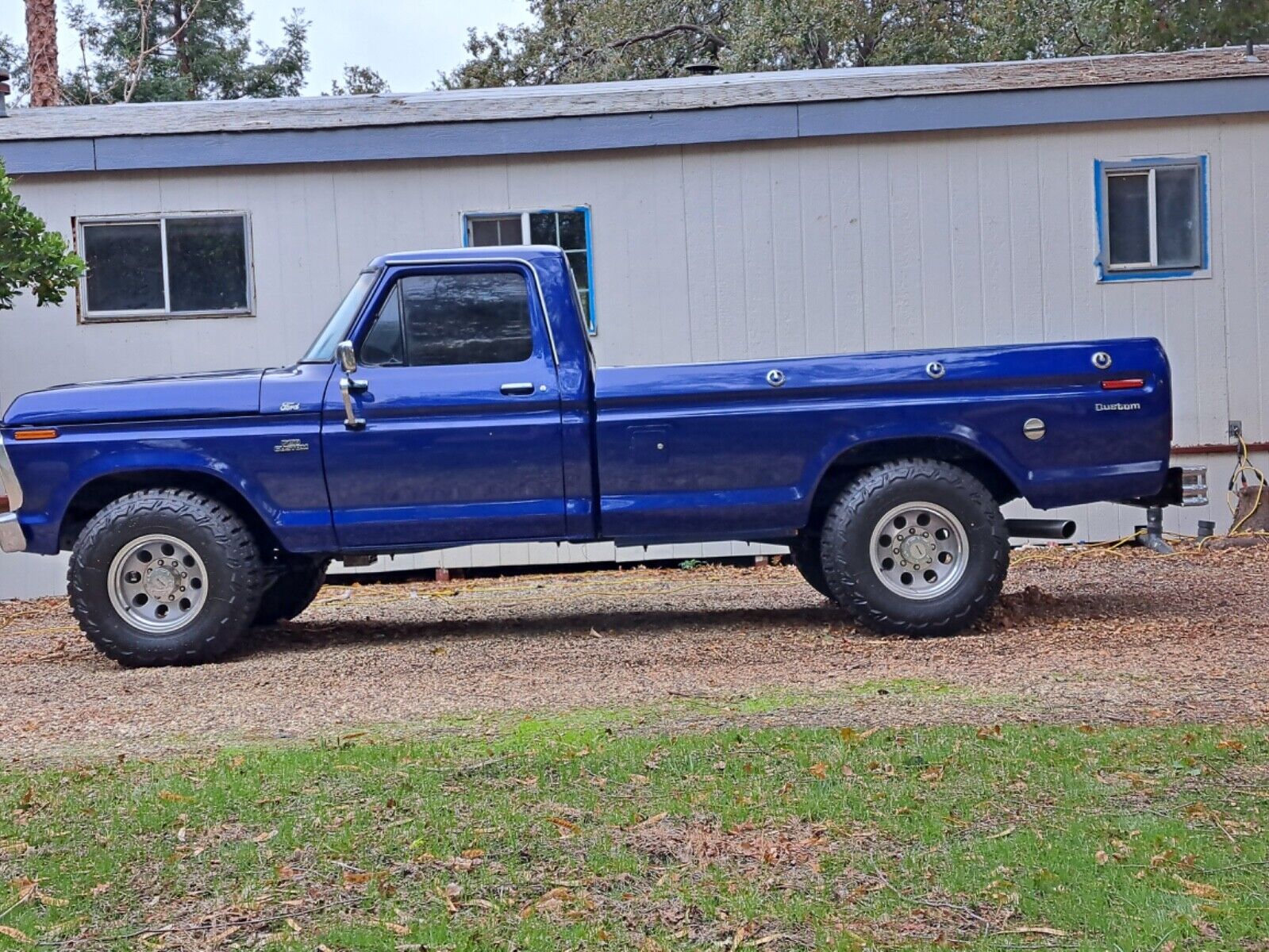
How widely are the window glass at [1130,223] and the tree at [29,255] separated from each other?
7.45 meters

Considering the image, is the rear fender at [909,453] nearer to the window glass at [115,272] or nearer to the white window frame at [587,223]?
the white window frame at [587,223]

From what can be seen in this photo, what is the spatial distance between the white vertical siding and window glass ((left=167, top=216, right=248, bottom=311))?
0.13 m

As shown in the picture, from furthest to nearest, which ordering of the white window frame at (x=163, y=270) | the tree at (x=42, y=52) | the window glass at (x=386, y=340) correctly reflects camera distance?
the tree at (x=42, y=52) → the white window frame at (x=163, y=270) → the window glass at (x=386, y=340)

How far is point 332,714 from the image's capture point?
5.90 meters

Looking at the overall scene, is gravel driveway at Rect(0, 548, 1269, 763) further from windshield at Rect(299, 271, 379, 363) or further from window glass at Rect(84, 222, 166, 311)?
window glass at Rect(84, 222, 166, 311)

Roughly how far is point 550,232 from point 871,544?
4882 mm

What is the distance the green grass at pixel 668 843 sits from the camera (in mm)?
3584

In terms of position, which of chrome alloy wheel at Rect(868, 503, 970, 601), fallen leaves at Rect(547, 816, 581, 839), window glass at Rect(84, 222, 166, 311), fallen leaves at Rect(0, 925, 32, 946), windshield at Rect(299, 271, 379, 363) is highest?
window glass at Rect(84, 222, 166, 311)

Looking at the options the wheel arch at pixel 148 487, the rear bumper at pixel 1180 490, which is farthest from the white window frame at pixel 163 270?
the rear bumper at pixel 1180 490

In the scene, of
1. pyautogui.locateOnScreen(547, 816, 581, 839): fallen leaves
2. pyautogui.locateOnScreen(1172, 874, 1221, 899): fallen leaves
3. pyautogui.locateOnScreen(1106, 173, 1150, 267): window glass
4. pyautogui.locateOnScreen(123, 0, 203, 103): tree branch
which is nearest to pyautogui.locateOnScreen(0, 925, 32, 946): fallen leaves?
pyautogui.locateOnScreen(547, 816, 581, 839): fallen leaves

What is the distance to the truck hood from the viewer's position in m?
7.23

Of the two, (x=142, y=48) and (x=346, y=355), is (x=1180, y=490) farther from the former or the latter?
(x=142, y=48)

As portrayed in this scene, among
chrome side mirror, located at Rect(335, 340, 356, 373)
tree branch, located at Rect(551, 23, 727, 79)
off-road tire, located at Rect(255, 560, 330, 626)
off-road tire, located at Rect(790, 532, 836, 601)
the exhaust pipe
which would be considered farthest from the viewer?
tree branch, located at Rect(551, 23, 727, 79)

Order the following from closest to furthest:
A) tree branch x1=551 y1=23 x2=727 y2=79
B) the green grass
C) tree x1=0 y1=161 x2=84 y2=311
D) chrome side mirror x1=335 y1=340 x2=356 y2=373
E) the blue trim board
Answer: the green grass < chrome side mirror x1=335 y1=340 x2=356 y2=373 < tree x1=0 y1=161 x2=84 y2=311 < the blue trim board < tree branch x1=551 y1=23 x2=727 y2=79
